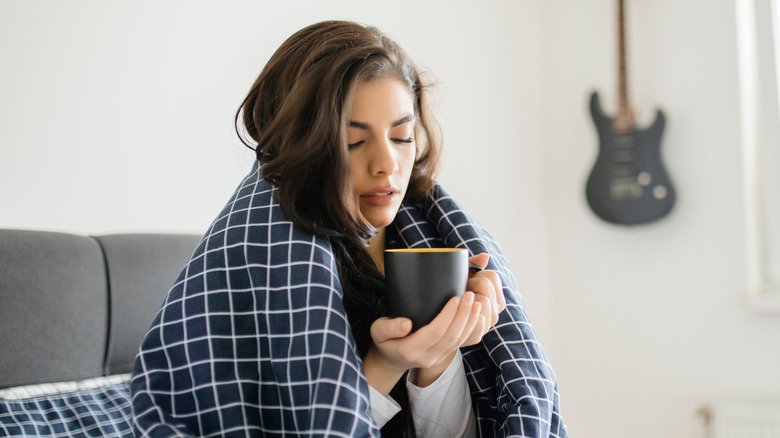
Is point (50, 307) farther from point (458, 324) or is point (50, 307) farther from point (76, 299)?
point (458, 324)

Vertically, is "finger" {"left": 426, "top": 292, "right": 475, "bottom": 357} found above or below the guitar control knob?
below

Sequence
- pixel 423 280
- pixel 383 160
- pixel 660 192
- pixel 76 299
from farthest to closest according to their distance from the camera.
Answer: pixel 660 192 → pixel 76 299 → pixel 383 160 → pixel 423 280

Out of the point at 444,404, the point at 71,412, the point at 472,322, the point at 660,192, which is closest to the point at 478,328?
the point at 472,322

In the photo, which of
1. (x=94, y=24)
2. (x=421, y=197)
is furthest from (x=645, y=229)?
(x=94, y=24)

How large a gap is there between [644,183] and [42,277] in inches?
68.0

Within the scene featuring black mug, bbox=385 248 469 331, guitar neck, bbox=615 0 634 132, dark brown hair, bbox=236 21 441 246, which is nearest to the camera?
black mug, bbox=385 248 469 331

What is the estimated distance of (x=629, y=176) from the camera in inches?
84.8

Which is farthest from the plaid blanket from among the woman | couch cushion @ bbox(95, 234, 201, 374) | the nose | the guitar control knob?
the guitar control knob

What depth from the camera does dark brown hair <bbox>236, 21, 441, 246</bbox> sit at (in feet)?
2.68

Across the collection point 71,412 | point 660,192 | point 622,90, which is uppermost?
point 622,90

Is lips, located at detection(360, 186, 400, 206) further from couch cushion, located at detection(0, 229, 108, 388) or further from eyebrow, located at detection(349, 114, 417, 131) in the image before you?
couch cushion, located at detection(0, 229, 108, 388)

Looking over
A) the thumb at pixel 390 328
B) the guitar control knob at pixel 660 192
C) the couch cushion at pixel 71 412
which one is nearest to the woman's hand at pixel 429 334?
the thumb at pixel 390 328

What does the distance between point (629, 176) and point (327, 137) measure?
5.13ft

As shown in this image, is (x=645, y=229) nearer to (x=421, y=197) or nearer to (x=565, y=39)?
(x=565, y=39)
